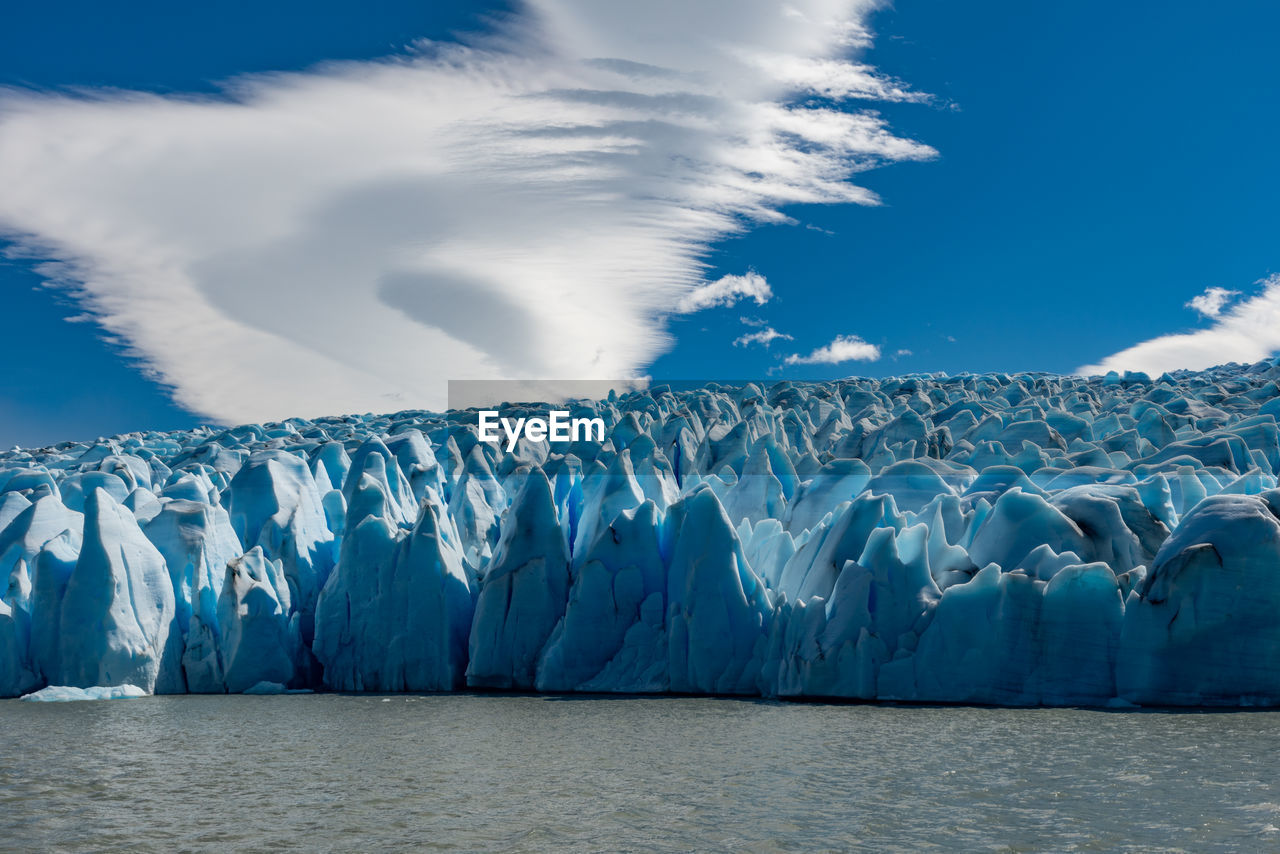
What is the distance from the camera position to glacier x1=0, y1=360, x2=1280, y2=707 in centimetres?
1592

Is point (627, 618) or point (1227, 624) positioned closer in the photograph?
point (1227, 624)

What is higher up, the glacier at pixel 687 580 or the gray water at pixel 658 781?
the glacier at pixel 687 580

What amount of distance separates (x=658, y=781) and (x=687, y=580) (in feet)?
25.3

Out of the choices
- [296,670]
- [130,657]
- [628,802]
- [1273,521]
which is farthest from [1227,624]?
[130,657]

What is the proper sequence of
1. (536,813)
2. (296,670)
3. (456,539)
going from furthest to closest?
(456,539)
(296,670)
(536,813)

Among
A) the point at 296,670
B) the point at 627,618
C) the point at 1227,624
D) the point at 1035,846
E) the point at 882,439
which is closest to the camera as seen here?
the point at 1035,846

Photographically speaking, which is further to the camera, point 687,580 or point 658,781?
point 687,580

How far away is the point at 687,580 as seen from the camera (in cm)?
1948

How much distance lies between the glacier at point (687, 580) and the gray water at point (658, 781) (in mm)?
1138

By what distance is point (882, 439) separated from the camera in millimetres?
32969

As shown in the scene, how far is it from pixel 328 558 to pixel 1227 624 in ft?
60.6

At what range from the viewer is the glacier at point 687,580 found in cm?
1592

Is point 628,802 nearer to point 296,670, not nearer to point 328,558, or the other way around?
point 296,670

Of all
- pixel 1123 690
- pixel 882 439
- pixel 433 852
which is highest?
pixel 882 439
